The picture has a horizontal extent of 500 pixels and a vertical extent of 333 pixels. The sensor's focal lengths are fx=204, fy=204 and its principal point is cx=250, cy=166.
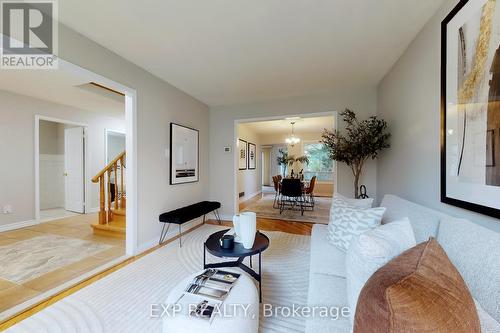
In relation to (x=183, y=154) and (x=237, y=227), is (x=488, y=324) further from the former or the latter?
(x=183, y=154)

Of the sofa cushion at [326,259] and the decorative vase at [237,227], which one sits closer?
the sofa cushion at [326,259]

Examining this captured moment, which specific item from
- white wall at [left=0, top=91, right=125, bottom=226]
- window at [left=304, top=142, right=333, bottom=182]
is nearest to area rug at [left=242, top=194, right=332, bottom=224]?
window at [left=304, top=142, right=333, bottom=182]

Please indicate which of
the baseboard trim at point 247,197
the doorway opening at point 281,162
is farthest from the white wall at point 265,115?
the baseboard trim at point 247,197

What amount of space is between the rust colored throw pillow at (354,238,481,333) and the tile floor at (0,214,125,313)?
2621 millimetres

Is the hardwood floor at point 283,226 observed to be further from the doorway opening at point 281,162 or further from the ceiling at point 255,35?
the ceiling at point 255,35

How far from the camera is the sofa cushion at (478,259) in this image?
0.82m

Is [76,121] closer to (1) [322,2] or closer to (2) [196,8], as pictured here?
(2) [196,8]

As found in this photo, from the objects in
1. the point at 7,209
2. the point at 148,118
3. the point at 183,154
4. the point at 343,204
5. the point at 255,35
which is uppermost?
the point at 255,35

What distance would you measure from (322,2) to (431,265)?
195cm

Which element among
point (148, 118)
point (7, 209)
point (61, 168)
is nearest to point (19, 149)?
point (7, 209)

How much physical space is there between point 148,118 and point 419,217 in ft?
10.5

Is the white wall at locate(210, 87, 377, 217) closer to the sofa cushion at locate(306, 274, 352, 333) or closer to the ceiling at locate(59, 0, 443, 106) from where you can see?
the ceiling at locate(59, 0, 443, 106)

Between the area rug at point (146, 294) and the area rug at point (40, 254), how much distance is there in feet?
2.56

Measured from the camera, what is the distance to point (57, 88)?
11.2 feet
